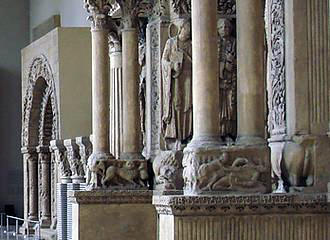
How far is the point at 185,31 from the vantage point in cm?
1591

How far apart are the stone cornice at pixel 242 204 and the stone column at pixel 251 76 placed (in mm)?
785

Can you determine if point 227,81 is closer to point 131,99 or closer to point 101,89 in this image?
point 131,99

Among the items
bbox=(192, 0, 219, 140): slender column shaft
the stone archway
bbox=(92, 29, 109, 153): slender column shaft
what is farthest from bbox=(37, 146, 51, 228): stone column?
bbox=(192, 0, 219, 140): slender column shaft

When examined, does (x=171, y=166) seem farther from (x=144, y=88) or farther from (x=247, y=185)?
(x=247, y=185)

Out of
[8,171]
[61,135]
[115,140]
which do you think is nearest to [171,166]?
[115,140]

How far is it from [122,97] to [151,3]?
1857 mm

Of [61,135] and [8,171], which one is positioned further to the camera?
[8,171]

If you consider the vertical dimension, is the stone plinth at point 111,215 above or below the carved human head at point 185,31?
below

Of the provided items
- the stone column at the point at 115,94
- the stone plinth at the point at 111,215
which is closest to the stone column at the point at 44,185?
the stone column at the point at 115,94

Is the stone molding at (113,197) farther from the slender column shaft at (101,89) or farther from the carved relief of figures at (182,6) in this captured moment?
the carved relief of figures at (182,6)

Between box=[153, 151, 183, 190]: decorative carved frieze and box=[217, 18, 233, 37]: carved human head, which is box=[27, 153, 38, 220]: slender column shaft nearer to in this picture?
box=[153, 151, 183, 190]: decorative carved frieze

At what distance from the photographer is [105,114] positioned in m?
17.6

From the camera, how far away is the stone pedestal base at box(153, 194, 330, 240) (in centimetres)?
1114

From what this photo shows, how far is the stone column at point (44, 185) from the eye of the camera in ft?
98.9
